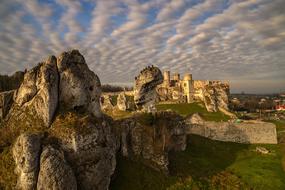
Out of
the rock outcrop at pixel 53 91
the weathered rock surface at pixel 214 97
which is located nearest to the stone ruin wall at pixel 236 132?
the rock outcrop at pixel 53 91

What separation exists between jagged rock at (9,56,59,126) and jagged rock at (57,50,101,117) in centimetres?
73

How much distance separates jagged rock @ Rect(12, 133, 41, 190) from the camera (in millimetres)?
19469

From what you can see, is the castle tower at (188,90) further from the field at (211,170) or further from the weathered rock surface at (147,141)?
the weathered rock surface at (147,141)

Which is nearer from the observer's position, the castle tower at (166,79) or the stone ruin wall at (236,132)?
the stone ruin wall at (236,132)

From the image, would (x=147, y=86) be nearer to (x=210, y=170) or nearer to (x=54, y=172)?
(x=210, y=170)

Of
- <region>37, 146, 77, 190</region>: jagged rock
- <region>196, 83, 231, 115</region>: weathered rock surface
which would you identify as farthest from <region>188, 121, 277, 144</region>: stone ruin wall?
<region>196, 83, 231, 115</region>: weathered rock surface

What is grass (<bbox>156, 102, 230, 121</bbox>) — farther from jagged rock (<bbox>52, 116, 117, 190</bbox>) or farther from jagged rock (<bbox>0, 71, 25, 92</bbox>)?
jagged rock (<bbox>52, 116, 117, 190</bbox>)

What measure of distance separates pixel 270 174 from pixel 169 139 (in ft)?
42.7

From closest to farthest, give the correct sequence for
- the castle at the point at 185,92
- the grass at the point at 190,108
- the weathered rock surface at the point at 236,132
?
the weathered rock surface at the point at 236,132, the grass at the point at 190,108, the castle at the point at 185,92

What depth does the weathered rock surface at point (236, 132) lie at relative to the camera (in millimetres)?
51000

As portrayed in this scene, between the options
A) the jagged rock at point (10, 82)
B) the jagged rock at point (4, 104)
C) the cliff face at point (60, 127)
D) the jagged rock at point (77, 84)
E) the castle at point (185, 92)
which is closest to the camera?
the cliff face at point (60, 127)

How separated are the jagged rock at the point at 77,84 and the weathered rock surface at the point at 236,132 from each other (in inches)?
1089

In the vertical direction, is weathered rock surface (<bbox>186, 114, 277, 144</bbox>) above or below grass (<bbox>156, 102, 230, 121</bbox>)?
below

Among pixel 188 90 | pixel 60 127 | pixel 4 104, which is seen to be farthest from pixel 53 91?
pixel 188 90
